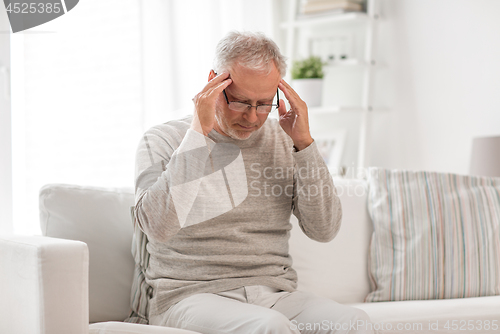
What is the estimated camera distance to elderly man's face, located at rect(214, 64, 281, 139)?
133 cm

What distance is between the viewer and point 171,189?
125 cm

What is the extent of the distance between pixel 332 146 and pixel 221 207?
71.0 inches

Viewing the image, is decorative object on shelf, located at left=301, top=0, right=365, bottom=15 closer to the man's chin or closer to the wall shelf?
the wall shelf

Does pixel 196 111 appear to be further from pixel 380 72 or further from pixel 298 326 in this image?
pixel 380 72

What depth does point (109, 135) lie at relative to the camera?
251 cm

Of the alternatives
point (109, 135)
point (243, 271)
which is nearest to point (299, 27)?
point (109, 135)

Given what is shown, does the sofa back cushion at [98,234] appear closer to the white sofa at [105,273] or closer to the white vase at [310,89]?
the white sofa at [105,273]

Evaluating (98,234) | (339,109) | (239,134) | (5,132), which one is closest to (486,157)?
(339,109)

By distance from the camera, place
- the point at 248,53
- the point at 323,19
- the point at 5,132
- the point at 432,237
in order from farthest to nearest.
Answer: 1. the point at 323,19
2. the point at 5,132
3. the point at 432,237
4. the point at 248,53

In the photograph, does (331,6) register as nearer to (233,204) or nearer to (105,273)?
(233,204)

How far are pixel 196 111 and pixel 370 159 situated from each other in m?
1.98

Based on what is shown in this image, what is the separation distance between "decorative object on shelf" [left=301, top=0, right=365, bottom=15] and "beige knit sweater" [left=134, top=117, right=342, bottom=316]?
1621 millimetres

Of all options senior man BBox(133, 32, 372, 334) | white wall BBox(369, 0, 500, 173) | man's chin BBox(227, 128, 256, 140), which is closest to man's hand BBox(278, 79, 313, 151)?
senior man BBox(133, 32, 372, 334)

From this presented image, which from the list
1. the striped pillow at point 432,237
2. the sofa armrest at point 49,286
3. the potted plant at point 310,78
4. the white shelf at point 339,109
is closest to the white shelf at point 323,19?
the potted plant at point 310,78
